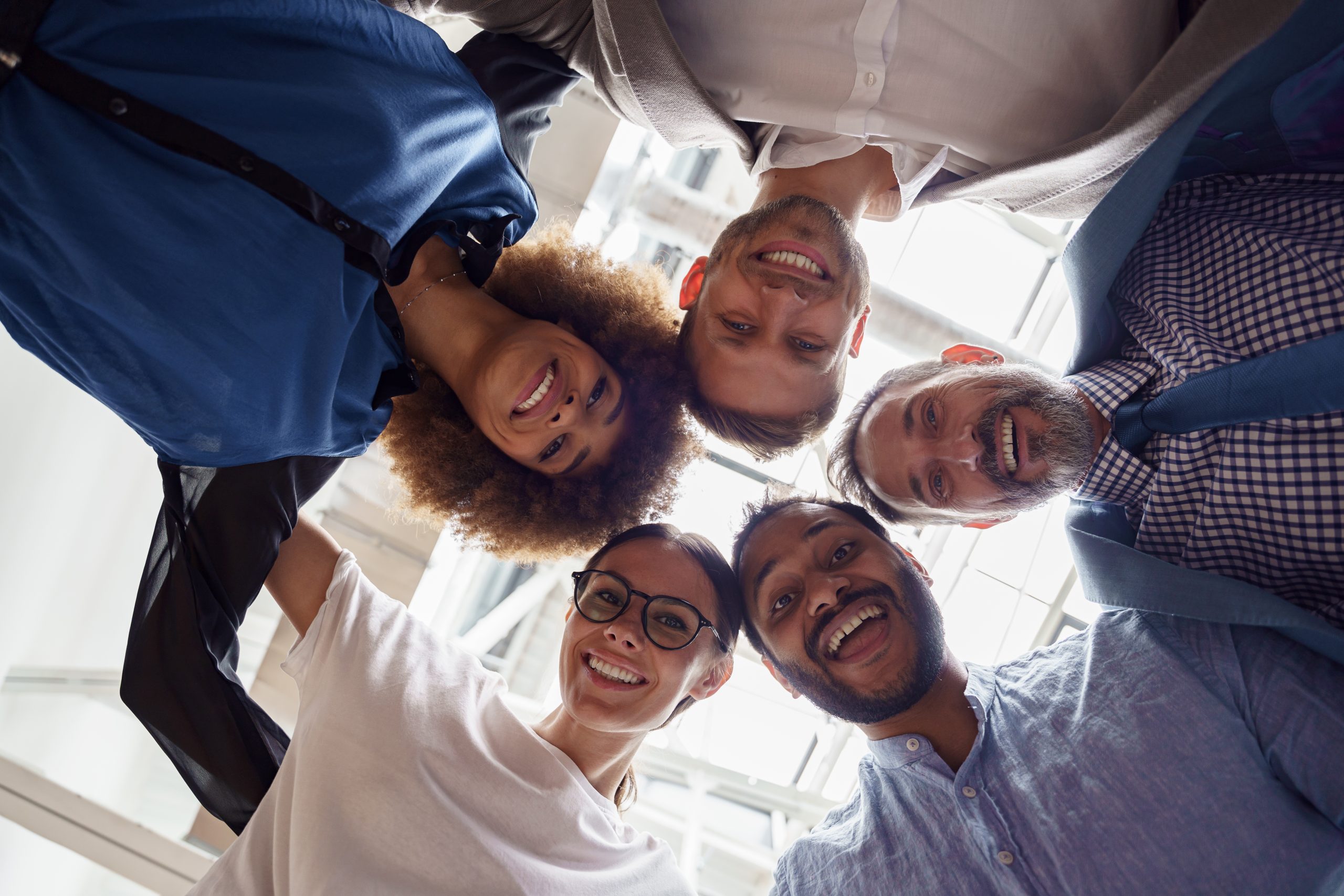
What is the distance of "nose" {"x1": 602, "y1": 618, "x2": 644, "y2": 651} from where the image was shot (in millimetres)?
2426

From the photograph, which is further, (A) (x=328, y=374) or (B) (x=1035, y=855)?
(B) (x=1035, y=855)

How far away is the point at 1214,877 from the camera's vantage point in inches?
74.2

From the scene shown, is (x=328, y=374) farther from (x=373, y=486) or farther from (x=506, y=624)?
(x=506, y=624)

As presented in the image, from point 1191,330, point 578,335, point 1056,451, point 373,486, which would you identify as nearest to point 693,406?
point 578,335

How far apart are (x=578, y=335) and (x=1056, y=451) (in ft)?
4.59

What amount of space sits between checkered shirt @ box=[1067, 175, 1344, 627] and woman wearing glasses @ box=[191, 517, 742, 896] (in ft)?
3.95

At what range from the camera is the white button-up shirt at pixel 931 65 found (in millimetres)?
2049

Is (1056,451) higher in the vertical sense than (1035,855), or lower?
higher

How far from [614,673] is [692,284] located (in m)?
1.22

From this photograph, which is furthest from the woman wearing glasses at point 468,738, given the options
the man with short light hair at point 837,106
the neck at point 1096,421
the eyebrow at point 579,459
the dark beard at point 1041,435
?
the neck at point 1096,421

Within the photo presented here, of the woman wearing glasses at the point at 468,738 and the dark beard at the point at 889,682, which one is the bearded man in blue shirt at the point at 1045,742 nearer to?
the dark beard at the point at 889,682

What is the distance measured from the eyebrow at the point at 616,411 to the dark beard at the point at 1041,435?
1017 millimetres

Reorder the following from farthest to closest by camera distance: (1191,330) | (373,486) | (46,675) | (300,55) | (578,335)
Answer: (373,486) < (46,675) < (578,335) < (1191,330) < (300,55)

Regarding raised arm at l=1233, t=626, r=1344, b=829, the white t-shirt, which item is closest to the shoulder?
the white t-shirt
